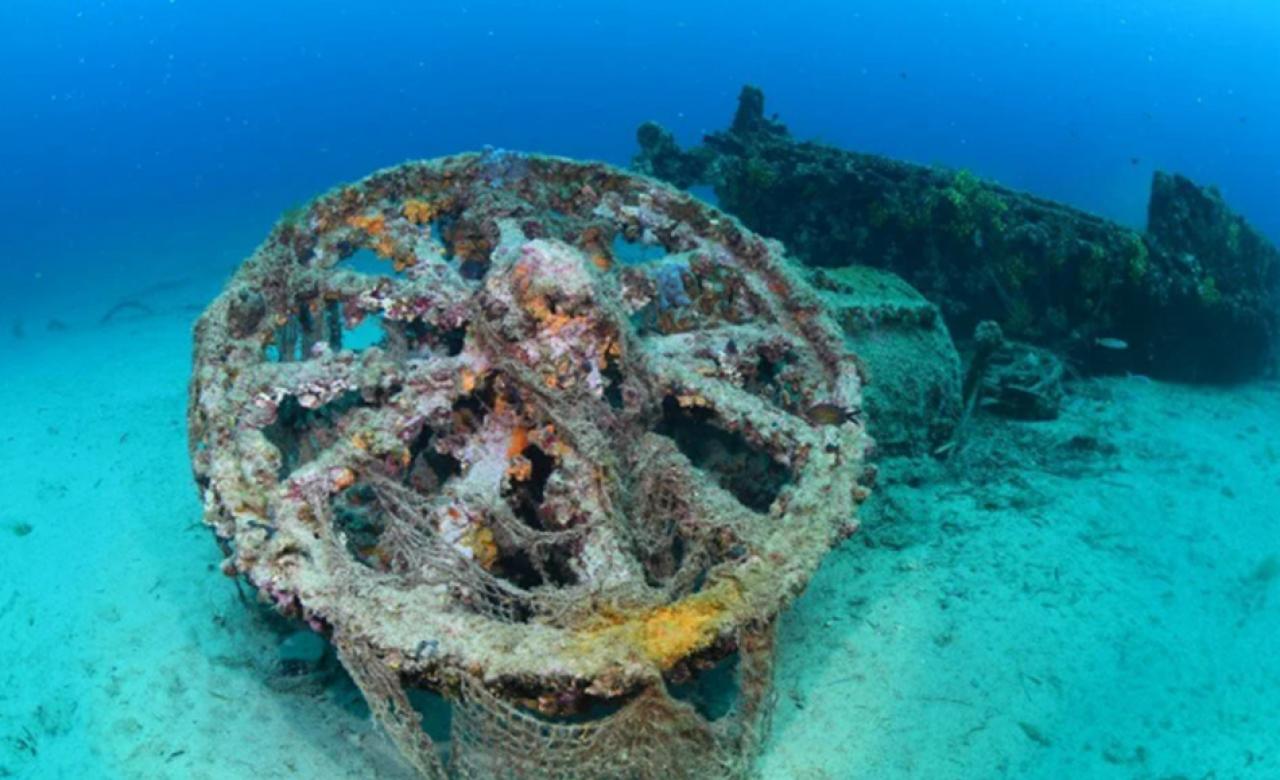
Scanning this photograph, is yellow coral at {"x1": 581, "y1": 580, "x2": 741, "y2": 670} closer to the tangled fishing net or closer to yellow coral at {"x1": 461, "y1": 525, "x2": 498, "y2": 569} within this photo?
the tangled fishing net

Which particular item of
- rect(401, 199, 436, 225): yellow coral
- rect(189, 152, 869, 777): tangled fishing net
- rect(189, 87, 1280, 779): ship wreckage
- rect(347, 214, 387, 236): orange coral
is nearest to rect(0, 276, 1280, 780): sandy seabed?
rect(189, 87, 1280, 779): ship wreckage

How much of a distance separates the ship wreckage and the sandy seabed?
0.67m

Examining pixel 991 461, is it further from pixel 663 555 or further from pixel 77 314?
pixel 77 314

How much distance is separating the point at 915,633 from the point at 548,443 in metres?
2.45

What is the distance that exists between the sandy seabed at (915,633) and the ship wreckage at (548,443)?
67cm

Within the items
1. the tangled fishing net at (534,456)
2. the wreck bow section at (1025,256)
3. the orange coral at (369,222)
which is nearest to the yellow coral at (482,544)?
the tangled fishing net at (534,456)

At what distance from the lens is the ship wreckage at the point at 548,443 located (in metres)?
2.66

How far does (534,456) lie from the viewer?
412 centimetres

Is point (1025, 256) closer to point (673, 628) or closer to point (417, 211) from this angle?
point (417, 211)

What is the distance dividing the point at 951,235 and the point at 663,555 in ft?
22.1

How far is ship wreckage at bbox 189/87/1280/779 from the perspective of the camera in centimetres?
266

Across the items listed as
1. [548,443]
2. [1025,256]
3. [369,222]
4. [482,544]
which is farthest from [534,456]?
[1025,256]

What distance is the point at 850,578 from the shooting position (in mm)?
5023

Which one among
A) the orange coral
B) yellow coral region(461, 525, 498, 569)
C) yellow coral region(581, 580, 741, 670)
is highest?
the orange coral
